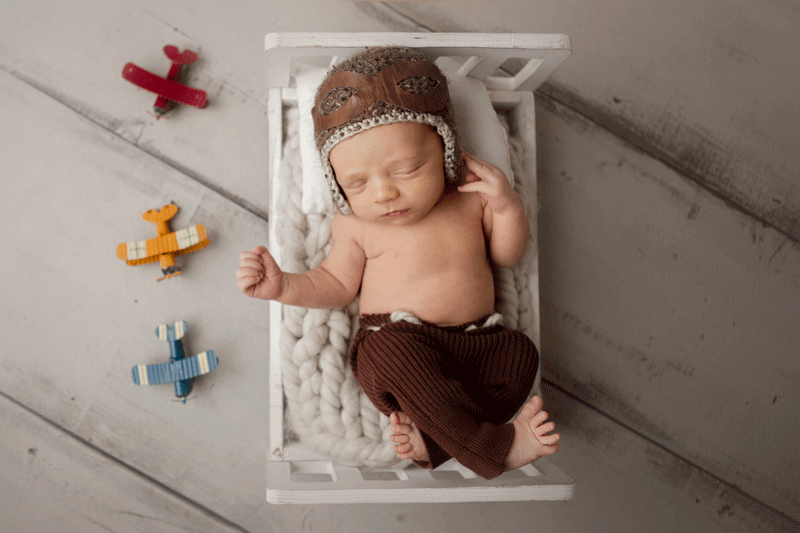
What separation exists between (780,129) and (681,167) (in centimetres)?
27

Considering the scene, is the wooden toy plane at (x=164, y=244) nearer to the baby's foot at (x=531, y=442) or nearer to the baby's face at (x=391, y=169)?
the baby's face at (x=391, y=169)

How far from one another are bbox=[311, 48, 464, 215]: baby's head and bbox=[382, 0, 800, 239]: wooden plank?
46cm

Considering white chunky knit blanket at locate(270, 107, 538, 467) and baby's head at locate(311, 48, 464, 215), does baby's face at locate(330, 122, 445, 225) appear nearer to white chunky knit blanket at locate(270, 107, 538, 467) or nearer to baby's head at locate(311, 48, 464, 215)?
baby's head at locate(311, 48, 464, 215)

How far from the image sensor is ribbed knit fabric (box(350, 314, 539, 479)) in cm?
82

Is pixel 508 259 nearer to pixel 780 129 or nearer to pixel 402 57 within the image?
pixel 402 57

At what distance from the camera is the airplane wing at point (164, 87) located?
1.10 metres

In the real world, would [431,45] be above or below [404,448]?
above

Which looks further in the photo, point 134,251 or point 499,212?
point 134,251

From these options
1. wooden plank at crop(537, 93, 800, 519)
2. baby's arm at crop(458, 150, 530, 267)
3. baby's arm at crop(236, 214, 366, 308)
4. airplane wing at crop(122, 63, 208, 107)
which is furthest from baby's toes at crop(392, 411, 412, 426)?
airplane wing at crop(122, 63, 208, 107)

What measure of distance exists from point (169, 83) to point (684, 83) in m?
1.19

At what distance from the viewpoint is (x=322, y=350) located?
984 mm

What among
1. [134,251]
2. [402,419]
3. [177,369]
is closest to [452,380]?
[402,419]

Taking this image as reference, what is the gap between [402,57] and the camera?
86 centimetres

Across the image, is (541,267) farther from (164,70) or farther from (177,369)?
(164,70)
